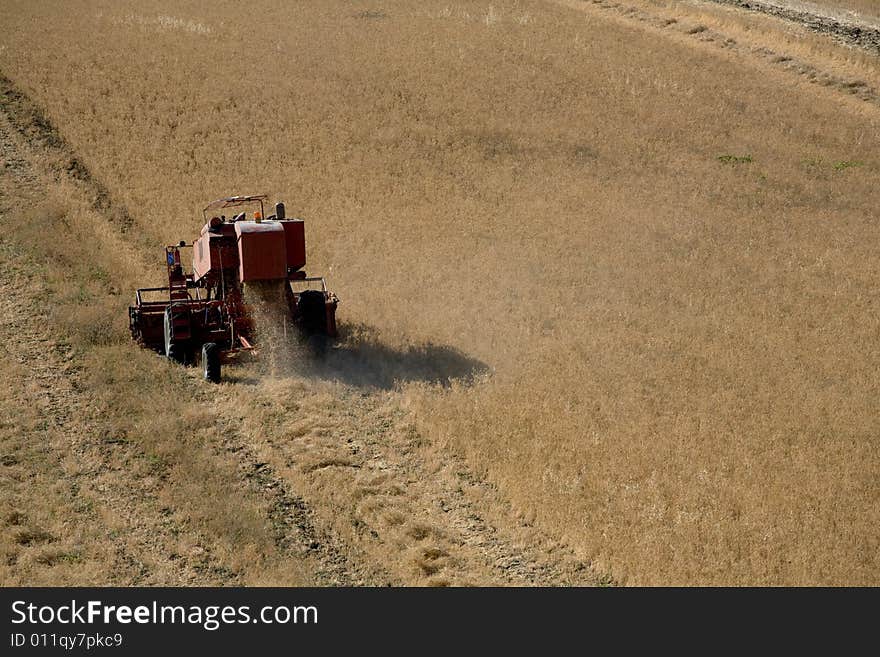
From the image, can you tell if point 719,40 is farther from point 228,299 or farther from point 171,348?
point 171,348

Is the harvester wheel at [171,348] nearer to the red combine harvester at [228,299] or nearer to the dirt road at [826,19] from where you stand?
the red combine harvester at [228,299]

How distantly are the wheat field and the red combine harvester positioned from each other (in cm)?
87

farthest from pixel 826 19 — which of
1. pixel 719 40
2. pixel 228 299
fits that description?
pixel 228 299

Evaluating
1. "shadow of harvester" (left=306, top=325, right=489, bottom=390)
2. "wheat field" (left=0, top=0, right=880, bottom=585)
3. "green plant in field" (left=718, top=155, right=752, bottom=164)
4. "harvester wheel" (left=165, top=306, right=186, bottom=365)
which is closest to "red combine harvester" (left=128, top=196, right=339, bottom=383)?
"harvester wheel" (left=165, top=306, right=186, bottom=365)

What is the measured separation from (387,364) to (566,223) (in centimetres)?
955

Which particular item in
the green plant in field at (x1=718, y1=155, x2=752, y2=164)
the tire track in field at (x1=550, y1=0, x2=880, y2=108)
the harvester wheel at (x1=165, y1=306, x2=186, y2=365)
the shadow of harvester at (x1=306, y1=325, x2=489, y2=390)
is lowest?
the shadow of harvester at (x1=306, y1=325, x2=489, y2=390)

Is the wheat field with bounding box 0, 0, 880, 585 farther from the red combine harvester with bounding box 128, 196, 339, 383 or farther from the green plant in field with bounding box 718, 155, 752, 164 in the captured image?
the red combine harvester with bounding box 128, 196, 339, 383

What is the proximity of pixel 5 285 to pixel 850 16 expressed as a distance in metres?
42.0

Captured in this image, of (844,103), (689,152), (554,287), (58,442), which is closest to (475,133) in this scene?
(689,152)

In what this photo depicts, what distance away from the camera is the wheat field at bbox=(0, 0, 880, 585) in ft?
41.2

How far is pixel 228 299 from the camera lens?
16.1 metres

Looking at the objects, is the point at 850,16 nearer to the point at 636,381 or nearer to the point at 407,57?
A: the point at 407,57

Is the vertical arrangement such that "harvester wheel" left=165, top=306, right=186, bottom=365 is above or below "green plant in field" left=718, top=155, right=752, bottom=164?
below

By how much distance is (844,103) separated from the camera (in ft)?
121
